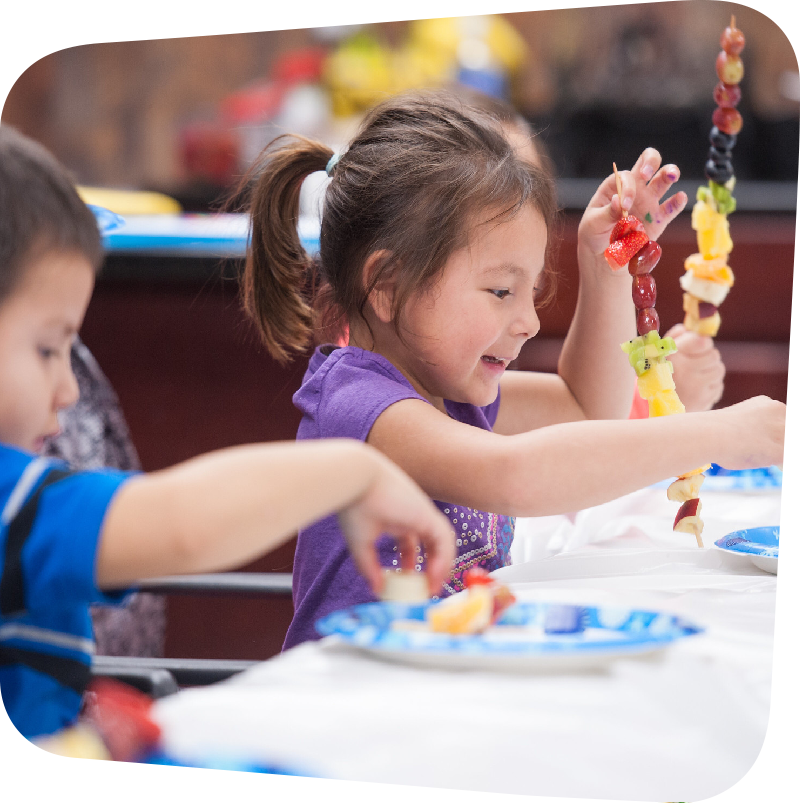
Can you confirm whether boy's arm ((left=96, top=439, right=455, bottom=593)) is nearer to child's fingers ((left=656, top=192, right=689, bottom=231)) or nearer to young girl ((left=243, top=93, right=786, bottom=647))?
young girl ((left=243, top=93, right=786, bottom=647))

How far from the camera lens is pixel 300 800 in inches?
14.1

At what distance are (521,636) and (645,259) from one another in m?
0.25

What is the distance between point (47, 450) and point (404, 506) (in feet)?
0.89

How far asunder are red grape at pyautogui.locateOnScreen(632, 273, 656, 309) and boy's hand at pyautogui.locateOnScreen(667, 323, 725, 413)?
31mm

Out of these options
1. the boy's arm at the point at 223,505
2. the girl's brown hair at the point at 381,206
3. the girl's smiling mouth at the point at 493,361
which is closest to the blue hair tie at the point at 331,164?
the girl's brown hair at the point at 381,206

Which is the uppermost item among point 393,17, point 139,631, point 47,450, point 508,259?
point 393,17

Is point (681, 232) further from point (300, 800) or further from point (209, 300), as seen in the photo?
point (300, 800)

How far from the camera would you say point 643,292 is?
528 mm

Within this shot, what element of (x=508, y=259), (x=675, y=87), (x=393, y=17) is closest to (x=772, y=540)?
(x=508, y=259)

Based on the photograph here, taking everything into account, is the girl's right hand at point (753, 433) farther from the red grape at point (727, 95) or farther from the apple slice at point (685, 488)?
the red grape at point (727, 95)

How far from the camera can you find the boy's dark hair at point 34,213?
329 millimetres

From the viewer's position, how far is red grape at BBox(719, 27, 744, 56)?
0.54m

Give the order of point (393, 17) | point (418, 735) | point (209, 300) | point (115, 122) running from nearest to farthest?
point (418, 735) < point (393, 17) < point (209, 300) < point (115, 122)

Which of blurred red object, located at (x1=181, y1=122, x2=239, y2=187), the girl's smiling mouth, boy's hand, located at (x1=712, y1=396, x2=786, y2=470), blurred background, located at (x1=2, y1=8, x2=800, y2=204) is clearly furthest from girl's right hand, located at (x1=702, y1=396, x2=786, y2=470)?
blurred red object, located at (x1=181, y1=122, x2=239, y2=187)
